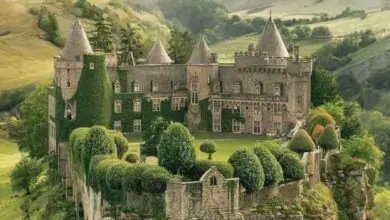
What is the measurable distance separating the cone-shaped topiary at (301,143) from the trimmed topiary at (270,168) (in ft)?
23.0

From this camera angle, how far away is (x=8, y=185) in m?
87.4

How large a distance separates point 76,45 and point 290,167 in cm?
2570

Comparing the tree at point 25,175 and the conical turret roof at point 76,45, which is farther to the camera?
the tree at point 25,175

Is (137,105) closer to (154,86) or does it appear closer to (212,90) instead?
(154,86)

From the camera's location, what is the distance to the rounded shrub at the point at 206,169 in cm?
5576

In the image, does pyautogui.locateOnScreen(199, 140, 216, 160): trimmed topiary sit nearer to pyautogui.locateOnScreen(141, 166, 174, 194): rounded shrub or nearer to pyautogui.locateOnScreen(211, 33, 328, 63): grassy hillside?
pyautogui.locateOnScreen(141, 166, 174, 194): rounded shrub

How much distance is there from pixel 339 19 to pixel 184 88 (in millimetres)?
119810

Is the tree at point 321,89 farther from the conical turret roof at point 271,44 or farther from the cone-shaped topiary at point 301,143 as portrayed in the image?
the cone-shaped topiary at point 301,143

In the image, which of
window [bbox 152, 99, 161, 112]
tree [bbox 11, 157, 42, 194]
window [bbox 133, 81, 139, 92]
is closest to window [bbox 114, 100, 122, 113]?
window [bbox 133, 81, 139, 92]

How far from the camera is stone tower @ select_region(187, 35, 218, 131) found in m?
82.4

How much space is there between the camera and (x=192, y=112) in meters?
83.2

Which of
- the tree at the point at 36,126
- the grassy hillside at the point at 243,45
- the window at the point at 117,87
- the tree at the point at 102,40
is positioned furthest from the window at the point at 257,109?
the grassy hillside at the point at 243,45

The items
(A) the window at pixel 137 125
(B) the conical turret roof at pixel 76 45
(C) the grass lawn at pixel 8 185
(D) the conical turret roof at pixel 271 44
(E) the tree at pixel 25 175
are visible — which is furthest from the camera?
(A) the window at pixel 137 125

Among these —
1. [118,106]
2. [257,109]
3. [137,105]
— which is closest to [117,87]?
[118,106]
